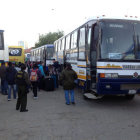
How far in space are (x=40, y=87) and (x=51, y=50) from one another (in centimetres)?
1250

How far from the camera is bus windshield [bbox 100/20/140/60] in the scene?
8344mm

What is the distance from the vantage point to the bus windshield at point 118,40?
8.34 m

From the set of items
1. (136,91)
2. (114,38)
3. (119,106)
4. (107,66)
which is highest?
(114,38)

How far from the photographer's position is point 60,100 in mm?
10266

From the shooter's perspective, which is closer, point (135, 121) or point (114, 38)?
point (135, 121)

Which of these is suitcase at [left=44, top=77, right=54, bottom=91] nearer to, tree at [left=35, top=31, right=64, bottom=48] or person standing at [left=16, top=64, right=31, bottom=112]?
person standing at [left=16, top=64, right=31, bottom=112]

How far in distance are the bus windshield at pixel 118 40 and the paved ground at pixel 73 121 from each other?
195cm

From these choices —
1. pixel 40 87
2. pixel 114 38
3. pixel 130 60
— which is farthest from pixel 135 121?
pixel 40 87

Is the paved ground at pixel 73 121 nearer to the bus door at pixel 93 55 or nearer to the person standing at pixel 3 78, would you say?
the bus door at pixel 93 55

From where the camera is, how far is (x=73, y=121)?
684 cm

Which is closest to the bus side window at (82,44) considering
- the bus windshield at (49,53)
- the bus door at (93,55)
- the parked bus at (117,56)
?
the bus door at (93,55)

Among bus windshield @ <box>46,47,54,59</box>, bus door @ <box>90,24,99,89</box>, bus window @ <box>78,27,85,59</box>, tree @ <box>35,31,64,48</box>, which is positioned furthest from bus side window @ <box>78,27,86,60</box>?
tree @ <box>35,31,64,48</box>

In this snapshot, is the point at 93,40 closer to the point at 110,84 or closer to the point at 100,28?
the point at 100,28

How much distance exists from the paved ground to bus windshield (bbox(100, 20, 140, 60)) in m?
1.95
